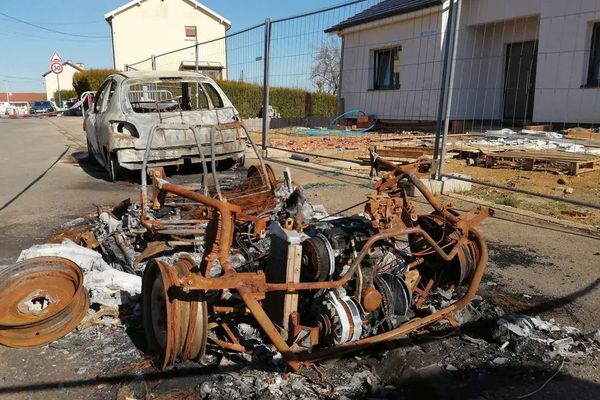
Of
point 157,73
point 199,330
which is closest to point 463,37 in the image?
point 157,73

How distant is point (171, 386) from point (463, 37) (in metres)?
15.3

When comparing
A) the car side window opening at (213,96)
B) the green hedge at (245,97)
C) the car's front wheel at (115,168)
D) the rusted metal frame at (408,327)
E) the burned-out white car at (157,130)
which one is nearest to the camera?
the rusted metal frame at (408,327)

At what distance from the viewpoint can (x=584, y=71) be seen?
40.5ft

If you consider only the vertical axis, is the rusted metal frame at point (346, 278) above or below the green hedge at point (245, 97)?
below

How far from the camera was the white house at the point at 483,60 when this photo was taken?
40.5 ft

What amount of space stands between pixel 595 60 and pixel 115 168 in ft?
39.1

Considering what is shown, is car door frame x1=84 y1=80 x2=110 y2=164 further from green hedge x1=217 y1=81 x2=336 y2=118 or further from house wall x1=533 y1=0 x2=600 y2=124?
house wall x1=533 y1=0 x2=600 y2=124

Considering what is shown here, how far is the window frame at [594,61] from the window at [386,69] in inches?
245

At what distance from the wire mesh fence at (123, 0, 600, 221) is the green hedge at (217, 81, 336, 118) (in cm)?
10

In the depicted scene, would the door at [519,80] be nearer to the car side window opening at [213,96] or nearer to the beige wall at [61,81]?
the car side window opening at [213,96]

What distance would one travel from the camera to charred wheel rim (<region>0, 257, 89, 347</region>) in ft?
9.62

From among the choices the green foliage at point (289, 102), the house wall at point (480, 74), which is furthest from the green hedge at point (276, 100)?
the house wall at point (480, 74)

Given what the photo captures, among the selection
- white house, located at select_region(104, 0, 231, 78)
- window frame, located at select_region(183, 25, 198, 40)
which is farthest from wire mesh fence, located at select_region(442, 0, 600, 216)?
window frame, located at select_region(183, 25, 198, 40)

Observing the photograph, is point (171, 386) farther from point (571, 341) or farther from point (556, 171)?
point (556, 171)
